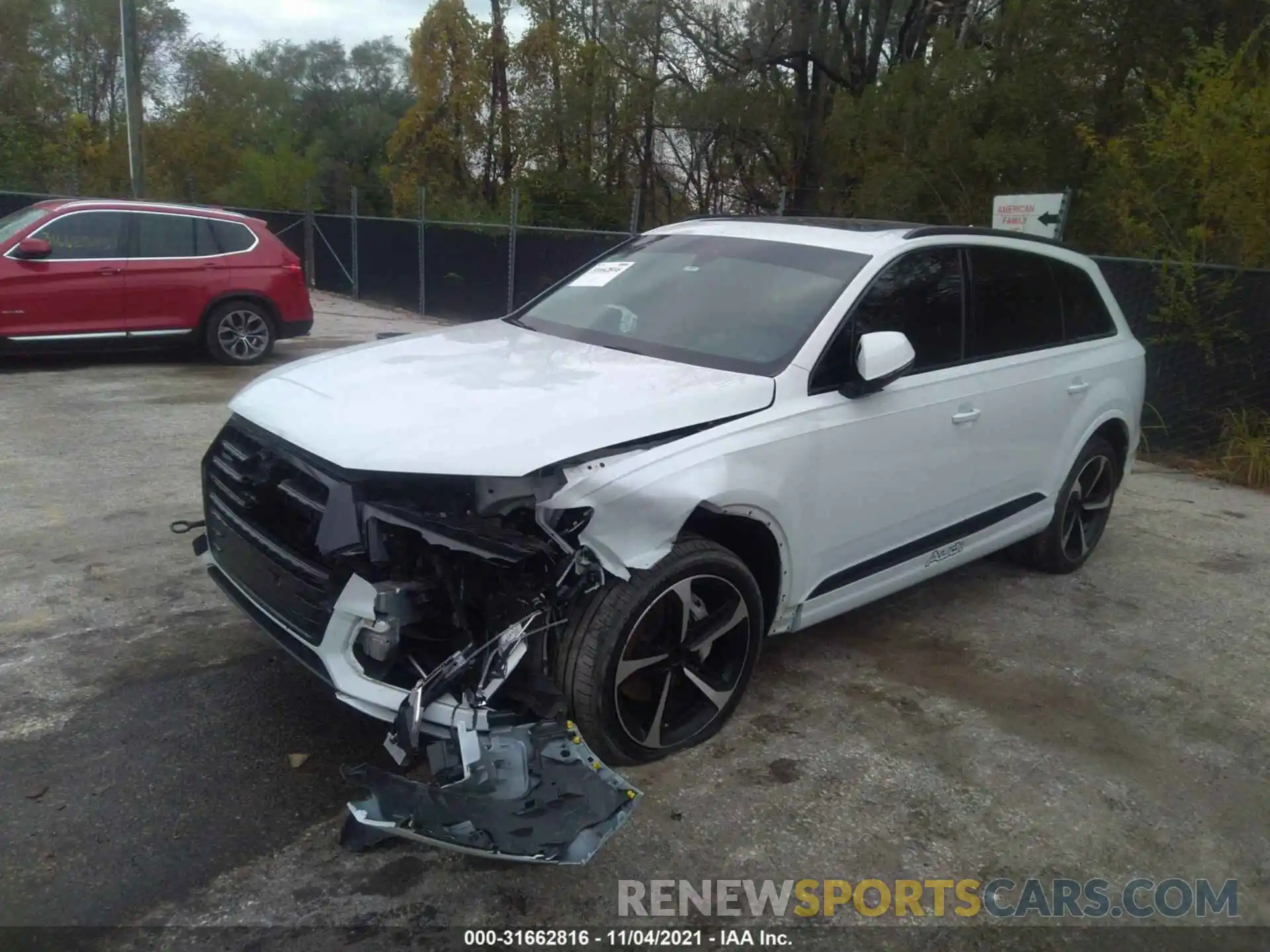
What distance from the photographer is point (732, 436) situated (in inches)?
140

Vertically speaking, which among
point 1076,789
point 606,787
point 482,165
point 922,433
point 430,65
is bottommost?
point 1076,789

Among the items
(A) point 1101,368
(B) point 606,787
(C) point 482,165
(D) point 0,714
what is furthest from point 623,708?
(C) point 482,165

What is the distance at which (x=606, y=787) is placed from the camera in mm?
2951

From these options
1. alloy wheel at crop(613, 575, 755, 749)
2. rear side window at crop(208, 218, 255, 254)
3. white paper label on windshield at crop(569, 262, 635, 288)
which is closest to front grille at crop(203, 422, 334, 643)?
alloy wheel at crop(613, 575, 755, 749)

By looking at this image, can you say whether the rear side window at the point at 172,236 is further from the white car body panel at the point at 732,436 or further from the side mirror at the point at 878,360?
the side mirror at the point at 878,360

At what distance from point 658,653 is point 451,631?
66 cm

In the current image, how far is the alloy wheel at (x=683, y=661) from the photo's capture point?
11.2 feet

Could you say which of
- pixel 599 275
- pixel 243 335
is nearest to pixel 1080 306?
pixel 599 275

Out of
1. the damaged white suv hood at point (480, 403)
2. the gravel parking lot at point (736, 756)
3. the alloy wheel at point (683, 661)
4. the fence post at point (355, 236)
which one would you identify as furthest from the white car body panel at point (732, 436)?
the fence post at point (355, 236)

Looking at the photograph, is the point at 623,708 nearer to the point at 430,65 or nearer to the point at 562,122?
the point at 562,122

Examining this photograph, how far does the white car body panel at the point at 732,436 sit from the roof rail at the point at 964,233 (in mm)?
35

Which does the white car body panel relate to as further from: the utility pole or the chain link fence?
the utility pole

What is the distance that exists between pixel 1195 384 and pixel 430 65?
1932 centimetres

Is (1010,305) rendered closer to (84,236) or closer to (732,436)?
(732,436)
